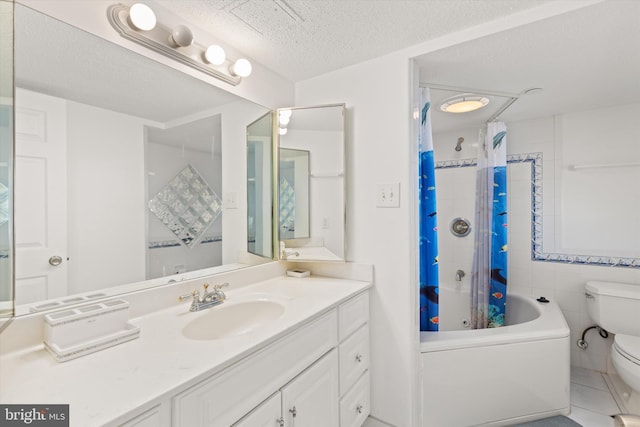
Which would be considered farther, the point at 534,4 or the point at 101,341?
the point at 534,4

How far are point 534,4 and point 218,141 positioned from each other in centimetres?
150

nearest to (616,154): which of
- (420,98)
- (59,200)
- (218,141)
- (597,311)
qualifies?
(597,311)

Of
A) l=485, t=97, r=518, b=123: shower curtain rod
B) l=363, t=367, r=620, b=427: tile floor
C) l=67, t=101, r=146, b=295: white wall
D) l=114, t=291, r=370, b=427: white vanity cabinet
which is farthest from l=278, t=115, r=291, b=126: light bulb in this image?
l=363, t=367, r=620, b=427: tile floor

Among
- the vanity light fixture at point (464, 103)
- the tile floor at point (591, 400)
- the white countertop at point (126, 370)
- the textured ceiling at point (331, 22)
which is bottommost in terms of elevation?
the tile floor at point (591, 400)

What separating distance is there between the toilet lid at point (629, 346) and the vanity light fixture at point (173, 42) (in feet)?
8.64

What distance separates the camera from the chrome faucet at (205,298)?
3.95 feet

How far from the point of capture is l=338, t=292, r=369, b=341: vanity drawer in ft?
4.50

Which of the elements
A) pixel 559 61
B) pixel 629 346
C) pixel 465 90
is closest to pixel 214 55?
pixel 465 90

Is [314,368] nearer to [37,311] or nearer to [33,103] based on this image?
[37,311]

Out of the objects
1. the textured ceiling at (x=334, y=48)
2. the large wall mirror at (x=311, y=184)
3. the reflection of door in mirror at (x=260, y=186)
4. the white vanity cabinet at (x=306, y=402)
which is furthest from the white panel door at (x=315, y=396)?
the textured ceiling at (x=334, y=48)

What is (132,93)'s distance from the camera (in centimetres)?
115

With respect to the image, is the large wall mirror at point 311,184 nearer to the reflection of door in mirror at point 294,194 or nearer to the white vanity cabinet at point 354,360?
the reflection of door in mirror at point 294,194

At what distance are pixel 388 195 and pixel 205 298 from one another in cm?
104

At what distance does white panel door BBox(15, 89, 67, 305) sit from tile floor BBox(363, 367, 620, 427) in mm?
1628
